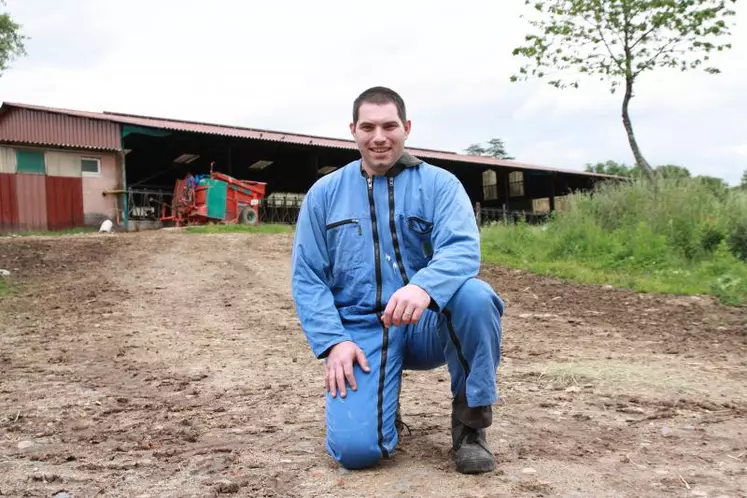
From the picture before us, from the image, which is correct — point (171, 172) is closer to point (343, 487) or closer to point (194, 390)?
point (194, 390)

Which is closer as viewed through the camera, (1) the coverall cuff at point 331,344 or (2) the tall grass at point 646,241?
(1) the coverall cuff at point 331,344

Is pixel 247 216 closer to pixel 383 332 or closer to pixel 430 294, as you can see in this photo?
pixel 383 332

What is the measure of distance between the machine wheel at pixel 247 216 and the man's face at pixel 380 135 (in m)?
14.2

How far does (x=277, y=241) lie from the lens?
12484 mm

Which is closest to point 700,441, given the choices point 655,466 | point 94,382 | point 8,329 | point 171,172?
point 655,466

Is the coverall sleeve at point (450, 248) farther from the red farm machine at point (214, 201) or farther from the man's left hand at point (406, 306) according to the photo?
the red farm machine at point (214, 201)

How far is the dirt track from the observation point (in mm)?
2256

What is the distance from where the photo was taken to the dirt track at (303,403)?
7.40 ft

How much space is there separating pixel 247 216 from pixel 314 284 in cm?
1443

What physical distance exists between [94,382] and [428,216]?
2517 millimetres

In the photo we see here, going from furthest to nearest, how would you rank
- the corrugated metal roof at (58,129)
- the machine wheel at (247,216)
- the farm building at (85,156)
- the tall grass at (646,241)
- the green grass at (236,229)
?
the machine wheel at (247,216), the corrugated metal roof at (58,129), the farm building at (85,156), the green grass at (236,229), the tall grass at (646,241)

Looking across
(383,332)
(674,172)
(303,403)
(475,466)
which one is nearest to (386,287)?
(383,332)

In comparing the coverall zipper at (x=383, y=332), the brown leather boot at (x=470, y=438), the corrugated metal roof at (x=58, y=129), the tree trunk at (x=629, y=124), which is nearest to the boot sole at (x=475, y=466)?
the brown leather boot at (x=470, y=438)

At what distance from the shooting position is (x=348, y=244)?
101 inches
